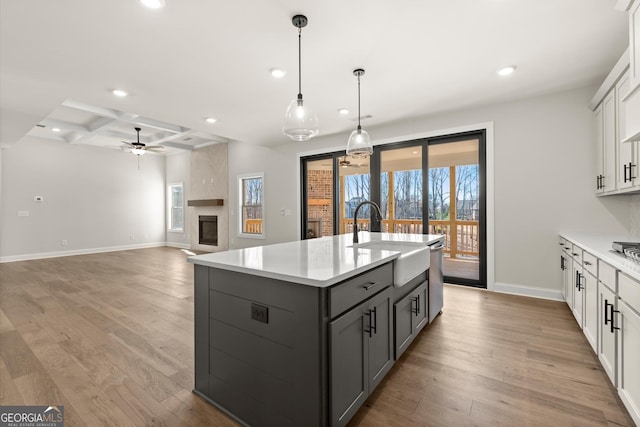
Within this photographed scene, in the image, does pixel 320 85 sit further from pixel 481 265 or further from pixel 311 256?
pixel 481 265

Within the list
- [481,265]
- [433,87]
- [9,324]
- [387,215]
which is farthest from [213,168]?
[481,265]

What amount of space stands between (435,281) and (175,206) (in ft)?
29.2

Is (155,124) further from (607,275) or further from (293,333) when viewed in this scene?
(607,275)

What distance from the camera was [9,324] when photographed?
299cm

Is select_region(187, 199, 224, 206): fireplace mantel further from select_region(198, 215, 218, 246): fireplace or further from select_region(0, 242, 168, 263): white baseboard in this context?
select_region(0, 242, 168, 263): white baseboard

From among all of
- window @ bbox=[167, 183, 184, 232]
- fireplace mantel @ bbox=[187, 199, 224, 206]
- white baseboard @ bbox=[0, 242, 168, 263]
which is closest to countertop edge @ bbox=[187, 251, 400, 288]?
fireplace mantel @ bbox=[187, 199, 224, 206]

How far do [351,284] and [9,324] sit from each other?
3724mm

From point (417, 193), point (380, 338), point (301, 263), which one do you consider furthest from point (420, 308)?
point (417, 193)

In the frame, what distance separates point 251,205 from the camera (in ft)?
24.5

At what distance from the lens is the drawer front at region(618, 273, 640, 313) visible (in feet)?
4.86

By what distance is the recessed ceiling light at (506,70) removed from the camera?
3096 mm

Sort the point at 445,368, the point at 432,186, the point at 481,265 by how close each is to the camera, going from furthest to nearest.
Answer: the point at 432,186, the point at 481,265, the point at 445,368

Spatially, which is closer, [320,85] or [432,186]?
[320,85]

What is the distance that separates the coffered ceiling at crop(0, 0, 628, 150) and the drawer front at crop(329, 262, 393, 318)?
194 cm
